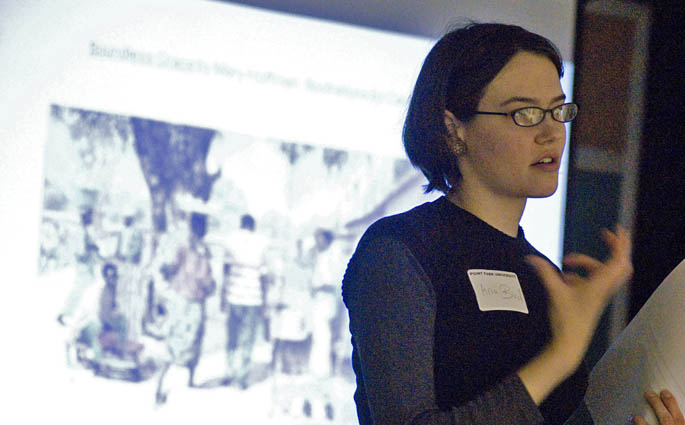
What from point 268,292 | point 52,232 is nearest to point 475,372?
point 268,292

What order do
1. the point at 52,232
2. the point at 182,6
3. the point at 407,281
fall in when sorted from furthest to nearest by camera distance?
the point at 182,6
the point at 52,232
the point at 407,281

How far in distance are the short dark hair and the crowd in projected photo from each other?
4.00 feet

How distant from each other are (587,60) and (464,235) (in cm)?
224

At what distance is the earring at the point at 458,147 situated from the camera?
1.26 meters

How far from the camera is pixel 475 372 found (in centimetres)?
108

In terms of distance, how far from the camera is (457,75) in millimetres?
1262

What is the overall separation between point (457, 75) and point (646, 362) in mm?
565

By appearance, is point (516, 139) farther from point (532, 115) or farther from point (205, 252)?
point (205, 252)

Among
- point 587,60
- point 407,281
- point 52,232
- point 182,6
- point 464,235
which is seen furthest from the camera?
point 587,60

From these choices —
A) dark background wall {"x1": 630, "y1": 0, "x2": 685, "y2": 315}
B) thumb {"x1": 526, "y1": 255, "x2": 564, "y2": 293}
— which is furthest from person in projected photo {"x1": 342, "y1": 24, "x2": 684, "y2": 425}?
dark background wall {"x1": 630, "y1": 0, "x2": 685, "y2": 315}

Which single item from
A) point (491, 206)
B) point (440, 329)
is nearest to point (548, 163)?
point (491, 206)

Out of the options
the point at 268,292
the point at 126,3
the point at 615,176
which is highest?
the point at 126,3

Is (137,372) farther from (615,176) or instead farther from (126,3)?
(615,176)

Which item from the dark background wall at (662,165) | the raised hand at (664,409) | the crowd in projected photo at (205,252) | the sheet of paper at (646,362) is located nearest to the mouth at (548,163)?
the sheet of paper at (646,362)
